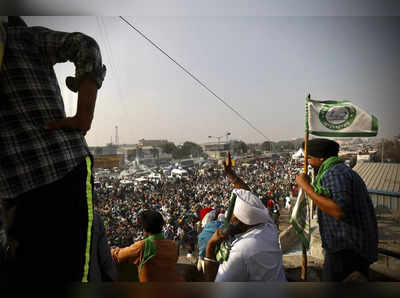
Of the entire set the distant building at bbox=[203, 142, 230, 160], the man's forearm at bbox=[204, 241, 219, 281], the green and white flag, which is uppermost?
the green and white flag

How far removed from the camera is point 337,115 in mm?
2219

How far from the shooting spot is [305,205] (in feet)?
6.33

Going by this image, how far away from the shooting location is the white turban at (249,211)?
1.51 metres

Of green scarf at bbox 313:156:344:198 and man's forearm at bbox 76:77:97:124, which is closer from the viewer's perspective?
man's forearm at bbox 76:77:97:124

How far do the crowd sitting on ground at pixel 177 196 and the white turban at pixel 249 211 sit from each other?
0.88 meters

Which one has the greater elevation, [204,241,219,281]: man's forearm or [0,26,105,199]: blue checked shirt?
[0,26,105,199]: blue checked shirt

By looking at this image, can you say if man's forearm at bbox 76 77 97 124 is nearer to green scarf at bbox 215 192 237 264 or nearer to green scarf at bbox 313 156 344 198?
green scarf at bbox 215 192 237 264

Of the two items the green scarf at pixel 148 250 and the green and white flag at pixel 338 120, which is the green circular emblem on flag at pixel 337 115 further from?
the green scarf at pixel 148 250

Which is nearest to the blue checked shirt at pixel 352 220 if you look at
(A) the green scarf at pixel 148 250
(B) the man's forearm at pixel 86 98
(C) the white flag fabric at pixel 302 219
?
(C) the white flag fabric at pixel 302 219

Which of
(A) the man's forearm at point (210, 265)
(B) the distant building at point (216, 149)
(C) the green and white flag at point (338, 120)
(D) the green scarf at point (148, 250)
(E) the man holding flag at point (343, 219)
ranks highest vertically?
(C) the green and white flag at point (338, 120)

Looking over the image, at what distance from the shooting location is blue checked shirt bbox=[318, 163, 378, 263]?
1354 mm

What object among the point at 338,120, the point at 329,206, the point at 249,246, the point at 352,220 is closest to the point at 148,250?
the point at 249,246

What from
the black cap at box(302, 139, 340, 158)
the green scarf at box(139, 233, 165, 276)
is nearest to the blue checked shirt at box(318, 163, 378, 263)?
the black cap at box(302, 139, 340, 158)

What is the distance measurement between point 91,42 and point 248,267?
4.17 feet
